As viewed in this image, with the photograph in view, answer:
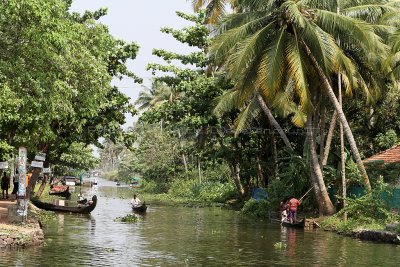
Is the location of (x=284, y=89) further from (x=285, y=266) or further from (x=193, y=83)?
(x=285, y=266)

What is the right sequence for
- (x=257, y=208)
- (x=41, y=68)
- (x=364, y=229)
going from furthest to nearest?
(x=257, y=208) → (x=364, y=229) → (x=41, y=68)

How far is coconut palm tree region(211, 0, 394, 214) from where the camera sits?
24.6 metres

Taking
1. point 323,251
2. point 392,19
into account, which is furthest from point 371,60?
point 323,251

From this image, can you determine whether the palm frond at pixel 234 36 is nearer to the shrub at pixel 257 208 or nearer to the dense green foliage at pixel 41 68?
the dense green foliage at pixel 41 68

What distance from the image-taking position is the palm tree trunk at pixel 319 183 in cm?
2884

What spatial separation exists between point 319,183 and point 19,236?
50.9 ft

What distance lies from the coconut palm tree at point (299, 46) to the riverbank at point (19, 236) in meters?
10.5

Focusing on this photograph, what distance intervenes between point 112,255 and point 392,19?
63.5 ft

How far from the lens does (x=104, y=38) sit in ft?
86.4

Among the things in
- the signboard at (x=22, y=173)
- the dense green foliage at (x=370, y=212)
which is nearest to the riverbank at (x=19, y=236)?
the signboard at (x=22, y=173)

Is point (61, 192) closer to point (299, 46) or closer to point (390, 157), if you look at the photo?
point (390, 157)

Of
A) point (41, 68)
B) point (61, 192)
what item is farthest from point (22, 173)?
point (61, 192)

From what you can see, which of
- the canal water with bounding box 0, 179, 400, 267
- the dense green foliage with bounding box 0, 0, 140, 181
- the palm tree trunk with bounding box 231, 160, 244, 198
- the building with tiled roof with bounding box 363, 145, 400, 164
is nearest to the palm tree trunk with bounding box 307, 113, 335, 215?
the canal water with bounding box 0, 179, 400, 267

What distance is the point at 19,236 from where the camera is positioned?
18.0 meters
